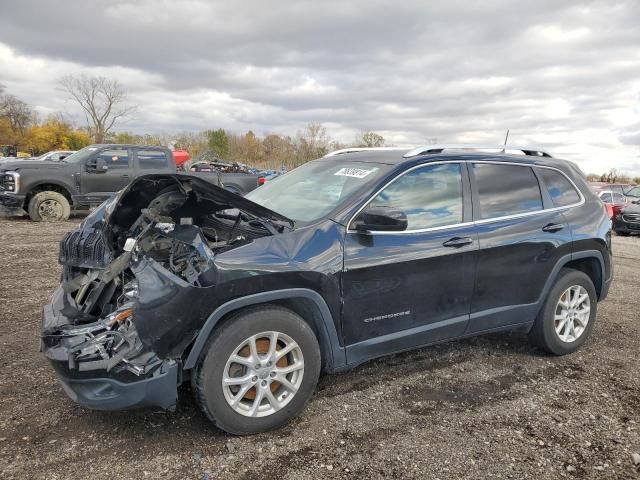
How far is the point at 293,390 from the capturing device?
2.95 m

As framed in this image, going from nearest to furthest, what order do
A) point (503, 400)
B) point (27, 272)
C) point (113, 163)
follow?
point (503, 400)
point (27, 272)
point (113, 163)

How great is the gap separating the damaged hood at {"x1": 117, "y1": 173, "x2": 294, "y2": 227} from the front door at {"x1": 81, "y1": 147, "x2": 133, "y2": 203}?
9127 mm

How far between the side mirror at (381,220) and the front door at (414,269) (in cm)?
8

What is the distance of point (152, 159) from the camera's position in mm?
12000

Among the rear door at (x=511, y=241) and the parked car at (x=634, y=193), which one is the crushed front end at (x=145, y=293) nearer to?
the rear door at (x=511, y=241)

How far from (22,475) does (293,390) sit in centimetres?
152

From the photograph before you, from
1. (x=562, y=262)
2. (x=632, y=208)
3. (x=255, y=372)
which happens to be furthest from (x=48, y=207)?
(x=632, y=208)

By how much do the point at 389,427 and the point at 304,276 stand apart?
1155 millimetres

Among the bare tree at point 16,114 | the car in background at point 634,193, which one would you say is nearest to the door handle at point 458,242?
the car in background at point 634,193

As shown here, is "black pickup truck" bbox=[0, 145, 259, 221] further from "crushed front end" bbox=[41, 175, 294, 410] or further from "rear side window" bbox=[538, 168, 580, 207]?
"rear side window" bbox=[538, 168, 580, 207]

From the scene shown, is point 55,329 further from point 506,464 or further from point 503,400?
point 503,400

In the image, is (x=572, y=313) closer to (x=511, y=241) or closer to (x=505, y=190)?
(x=511, y=241)

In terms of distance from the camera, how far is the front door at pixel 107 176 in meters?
11.4

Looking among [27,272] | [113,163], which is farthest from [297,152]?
[27,272]
